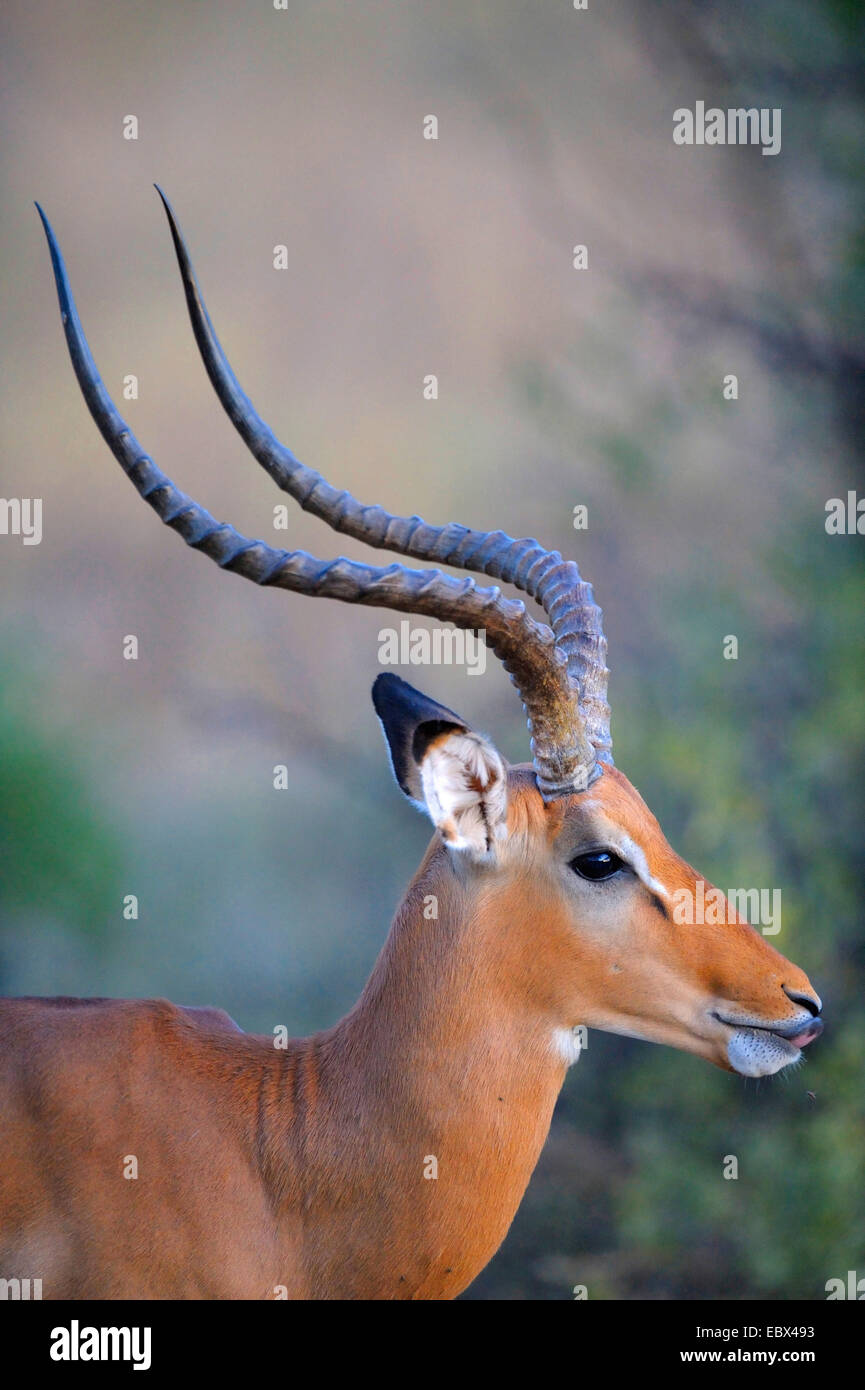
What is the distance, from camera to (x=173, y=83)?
6.59 m

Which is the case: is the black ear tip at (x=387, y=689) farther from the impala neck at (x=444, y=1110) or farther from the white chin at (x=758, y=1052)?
the white chin at (x=758, y=1052)

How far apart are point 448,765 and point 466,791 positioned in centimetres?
8

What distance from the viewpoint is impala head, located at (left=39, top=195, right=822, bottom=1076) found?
2943mm

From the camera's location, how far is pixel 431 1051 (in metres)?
3.07

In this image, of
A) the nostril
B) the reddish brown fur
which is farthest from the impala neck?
the nostril

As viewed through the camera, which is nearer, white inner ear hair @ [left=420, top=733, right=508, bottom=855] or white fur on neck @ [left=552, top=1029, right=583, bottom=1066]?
white inner ear hair @ [left=420, top=733, right=508, bottom=855]

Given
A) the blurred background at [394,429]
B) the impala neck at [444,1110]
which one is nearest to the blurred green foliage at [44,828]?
the blurred background at [394,429]

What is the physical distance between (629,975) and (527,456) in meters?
4.20

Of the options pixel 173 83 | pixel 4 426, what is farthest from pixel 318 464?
pixel 173 83

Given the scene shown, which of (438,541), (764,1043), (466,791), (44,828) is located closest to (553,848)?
(466,791)

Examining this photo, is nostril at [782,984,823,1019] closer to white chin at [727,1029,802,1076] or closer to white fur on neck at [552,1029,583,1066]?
white chin at [727,1029,802,1076]

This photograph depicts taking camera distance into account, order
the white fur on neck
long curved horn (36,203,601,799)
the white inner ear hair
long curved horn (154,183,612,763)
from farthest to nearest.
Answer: the white fur on neck < the white inner ear hair < long curved horn (154,183,612,763) < long curved horn (36,203,601,799)

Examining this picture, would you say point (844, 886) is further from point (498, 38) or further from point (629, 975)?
point (498, 38)

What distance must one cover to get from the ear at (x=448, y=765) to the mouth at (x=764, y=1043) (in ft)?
2.31
